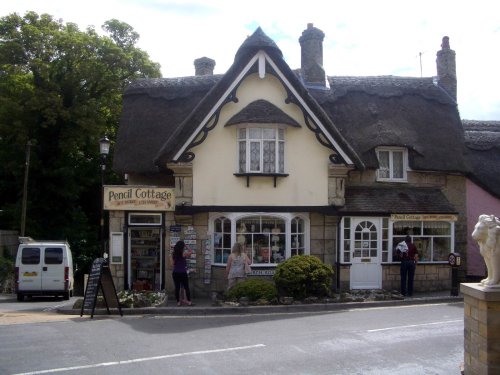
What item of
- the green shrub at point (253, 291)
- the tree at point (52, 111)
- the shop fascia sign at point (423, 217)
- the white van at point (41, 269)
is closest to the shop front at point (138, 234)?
the white van at point (41, 269)

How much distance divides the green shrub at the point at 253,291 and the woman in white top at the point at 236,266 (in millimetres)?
779

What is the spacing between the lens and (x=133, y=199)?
1914 cm

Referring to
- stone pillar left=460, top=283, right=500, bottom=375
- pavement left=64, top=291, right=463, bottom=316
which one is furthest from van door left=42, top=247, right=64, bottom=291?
stone pillar left=460, top=283, right=500, bottom=375

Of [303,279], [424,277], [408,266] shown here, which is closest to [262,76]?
[303,279]

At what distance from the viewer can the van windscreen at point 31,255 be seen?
70.6 feet

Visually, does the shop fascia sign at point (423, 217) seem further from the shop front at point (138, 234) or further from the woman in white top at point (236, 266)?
the shop front at point (138, 234)

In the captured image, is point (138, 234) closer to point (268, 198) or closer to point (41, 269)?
point (41, 269)

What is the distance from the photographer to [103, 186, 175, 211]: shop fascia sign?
19.1 m

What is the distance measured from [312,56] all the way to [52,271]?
13423 mm

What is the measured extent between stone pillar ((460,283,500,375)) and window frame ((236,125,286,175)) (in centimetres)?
1189

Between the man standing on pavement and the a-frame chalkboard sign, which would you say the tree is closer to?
the a-frame chalkboard sign

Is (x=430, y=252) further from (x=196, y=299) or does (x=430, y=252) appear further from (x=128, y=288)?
(x=128, y=288)

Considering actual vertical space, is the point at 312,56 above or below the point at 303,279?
above

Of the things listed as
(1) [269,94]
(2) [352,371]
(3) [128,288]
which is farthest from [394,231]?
(2) [352,371]
